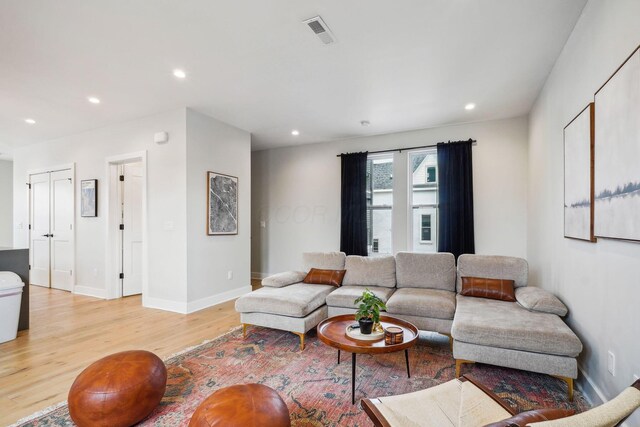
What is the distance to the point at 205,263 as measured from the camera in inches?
172

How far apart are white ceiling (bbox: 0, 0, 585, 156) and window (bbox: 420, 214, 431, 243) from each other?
62.8 inches

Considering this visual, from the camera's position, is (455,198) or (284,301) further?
(455,198)

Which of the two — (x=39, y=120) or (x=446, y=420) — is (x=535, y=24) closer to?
(x=446, y=420)

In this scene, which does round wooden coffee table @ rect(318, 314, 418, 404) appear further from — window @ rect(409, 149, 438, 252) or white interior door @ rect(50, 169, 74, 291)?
white interior door @ rect(50, 169, 74, 291)

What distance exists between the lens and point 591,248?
6.97ft

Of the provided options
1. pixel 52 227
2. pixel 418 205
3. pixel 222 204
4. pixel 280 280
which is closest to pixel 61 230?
pixel 52 227

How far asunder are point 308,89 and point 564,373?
346 centimetres

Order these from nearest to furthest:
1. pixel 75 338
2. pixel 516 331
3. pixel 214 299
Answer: pixel 516 331 → pixel 75 338 → pixel 214 299

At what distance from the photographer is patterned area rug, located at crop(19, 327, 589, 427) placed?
1940 mm

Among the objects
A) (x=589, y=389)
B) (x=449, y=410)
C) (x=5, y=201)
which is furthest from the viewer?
(x=5, y=201)

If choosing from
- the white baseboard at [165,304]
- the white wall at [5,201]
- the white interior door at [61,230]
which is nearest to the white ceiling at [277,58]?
the white interior door at [61,230]

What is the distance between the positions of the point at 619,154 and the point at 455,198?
303cm

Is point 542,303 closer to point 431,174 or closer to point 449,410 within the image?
point 449,410

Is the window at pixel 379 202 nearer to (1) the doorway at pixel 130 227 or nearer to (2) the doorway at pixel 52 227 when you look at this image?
(1) the doorway at pixel 130 227
